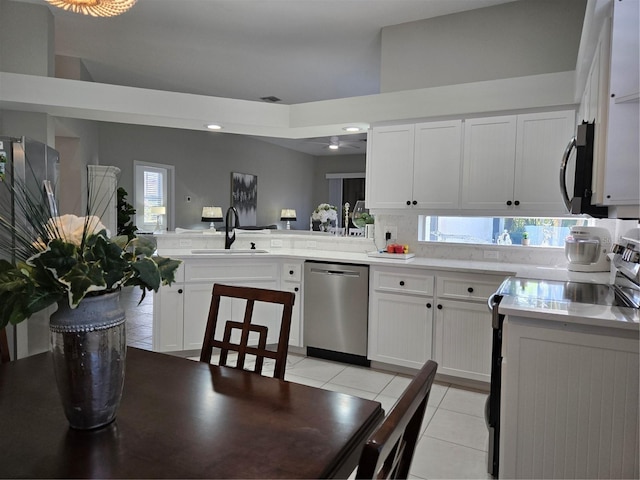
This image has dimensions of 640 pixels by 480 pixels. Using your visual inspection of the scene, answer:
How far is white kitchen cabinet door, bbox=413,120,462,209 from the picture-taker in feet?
11.2

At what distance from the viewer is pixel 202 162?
809 cm

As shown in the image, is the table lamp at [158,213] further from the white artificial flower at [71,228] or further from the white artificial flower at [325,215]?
the white artificial flower at [71,228]

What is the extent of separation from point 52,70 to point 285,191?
681 centimetres

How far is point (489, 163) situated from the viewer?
3287 millimetres

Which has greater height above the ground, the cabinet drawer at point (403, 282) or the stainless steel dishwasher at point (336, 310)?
the cabinet drawer at point (403, 282)

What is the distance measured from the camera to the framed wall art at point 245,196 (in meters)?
8.79

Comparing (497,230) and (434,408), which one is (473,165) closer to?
(497,230)

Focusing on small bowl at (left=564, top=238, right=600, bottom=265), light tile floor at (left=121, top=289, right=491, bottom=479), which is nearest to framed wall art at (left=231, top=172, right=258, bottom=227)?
light tile floor at (left=121, top=289, right=491, bottom=479)

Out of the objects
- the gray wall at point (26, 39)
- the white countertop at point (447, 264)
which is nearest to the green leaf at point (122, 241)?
the white countertop at point (447, 264)

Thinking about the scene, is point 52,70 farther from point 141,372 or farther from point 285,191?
point 285,191

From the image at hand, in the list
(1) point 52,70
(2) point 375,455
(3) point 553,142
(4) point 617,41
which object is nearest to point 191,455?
(2) point 375,455

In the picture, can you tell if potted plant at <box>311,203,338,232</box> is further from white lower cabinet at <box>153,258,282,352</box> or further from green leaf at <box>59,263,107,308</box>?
green leaf at <box>59,263,107,308</box>

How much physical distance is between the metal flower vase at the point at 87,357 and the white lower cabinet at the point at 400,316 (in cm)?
255

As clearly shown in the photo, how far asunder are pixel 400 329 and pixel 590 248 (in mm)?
1442
